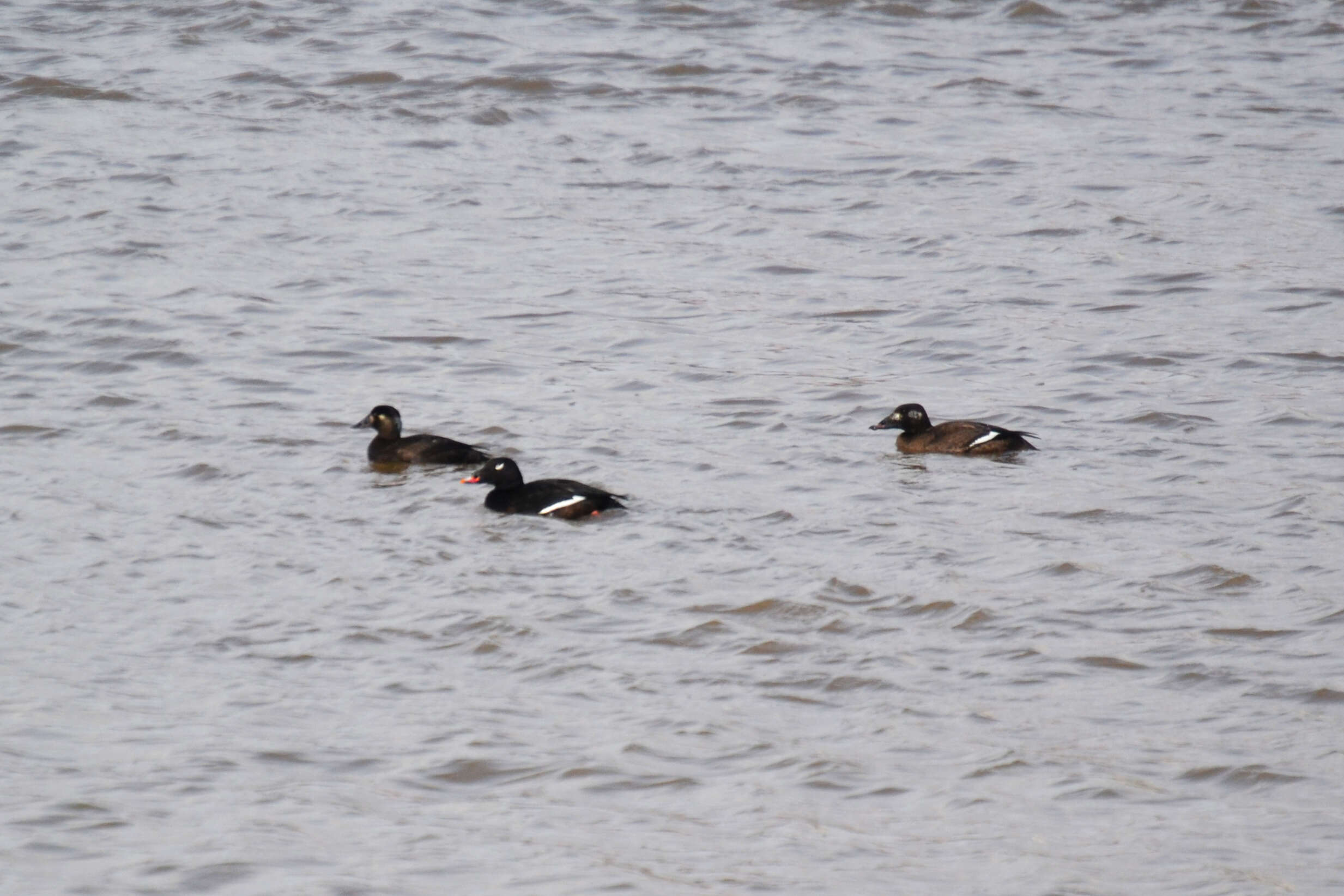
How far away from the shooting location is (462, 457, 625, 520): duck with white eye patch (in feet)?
32.5

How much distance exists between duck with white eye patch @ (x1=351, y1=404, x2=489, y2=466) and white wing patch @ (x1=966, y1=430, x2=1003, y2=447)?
9.27 ft

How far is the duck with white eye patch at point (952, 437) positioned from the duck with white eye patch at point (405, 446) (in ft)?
8.07

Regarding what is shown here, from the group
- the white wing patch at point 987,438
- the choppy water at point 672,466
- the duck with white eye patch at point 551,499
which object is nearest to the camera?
the choppy water at point 672,466

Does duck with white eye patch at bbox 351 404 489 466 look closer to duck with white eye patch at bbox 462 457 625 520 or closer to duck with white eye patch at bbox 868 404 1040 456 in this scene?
duck with white eye patch at bbox 462 457 625 520

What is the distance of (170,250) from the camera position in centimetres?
1527

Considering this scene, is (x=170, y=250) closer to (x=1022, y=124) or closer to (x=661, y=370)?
(x=661, y=370)

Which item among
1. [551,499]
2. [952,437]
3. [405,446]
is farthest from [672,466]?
[952,437]

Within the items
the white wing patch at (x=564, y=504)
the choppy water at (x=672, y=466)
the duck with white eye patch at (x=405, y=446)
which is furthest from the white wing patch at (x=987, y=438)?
the duck with white eye patch at (x=405, y=446)

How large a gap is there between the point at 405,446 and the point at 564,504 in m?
1.31

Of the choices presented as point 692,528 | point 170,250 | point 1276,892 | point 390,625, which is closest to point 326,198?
point 170,250

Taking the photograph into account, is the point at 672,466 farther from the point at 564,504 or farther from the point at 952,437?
the point at 952,437

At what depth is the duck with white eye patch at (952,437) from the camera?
11.1 m

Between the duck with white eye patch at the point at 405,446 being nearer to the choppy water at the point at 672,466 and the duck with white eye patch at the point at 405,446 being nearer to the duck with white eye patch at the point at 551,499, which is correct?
the choppy water at the point at 672,466

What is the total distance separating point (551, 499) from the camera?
9.95m
